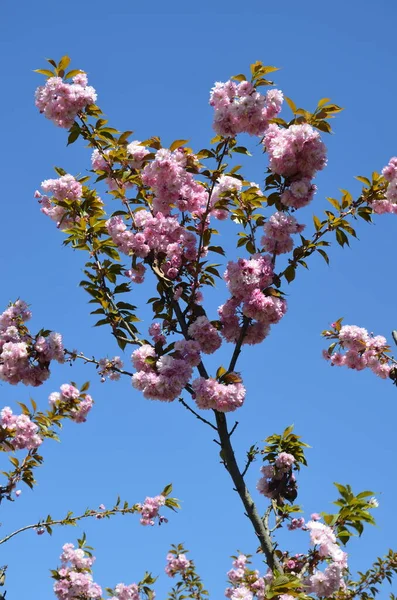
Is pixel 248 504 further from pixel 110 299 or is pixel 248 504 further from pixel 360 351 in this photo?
pixel 360 351

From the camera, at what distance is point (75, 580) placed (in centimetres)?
650

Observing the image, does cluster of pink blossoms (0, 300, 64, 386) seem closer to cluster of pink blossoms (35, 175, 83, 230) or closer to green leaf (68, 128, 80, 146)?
cluster of pink blossoms (35, 175, 83, 230)

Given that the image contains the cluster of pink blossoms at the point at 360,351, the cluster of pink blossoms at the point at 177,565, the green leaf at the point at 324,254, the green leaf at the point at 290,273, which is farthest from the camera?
the cluster of pink blossoms at the point at 177,565

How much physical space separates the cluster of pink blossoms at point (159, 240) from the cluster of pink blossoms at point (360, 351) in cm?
225

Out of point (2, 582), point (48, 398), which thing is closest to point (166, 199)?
point (48, 398)

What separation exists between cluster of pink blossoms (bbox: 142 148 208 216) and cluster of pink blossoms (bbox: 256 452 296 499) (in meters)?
2.00

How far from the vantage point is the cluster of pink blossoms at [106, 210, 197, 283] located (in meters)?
4.40

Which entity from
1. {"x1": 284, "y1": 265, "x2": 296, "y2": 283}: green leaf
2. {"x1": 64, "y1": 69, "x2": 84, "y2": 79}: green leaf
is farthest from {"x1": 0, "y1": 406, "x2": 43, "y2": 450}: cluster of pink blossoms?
{"x1": 64, "y1": 69, "x2": 84, "y2": 79}: green leaf

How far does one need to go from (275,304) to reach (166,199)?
1194 mm

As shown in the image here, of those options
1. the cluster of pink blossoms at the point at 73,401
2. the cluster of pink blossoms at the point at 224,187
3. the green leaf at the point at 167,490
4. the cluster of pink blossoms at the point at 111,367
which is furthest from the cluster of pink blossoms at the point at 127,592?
the cluster of pink blossoms at the point at 224,187

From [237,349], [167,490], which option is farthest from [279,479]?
[167,490]

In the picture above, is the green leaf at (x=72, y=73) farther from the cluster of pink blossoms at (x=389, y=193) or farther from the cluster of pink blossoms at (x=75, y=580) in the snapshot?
the cluster of pink blossoms at (x=75, y=580)

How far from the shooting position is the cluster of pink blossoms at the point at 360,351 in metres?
5.90

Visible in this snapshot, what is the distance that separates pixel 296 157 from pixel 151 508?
4827 millimetres
